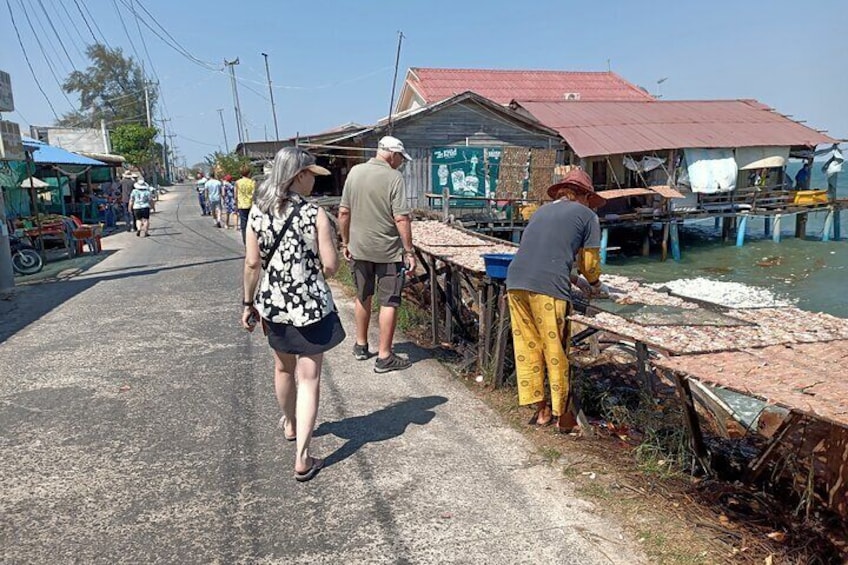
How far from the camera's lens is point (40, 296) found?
838 cm

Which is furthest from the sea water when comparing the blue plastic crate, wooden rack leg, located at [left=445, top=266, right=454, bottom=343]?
the blue plastic crate

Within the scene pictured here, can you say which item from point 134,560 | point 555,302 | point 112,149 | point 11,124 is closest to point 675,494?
point 555,302

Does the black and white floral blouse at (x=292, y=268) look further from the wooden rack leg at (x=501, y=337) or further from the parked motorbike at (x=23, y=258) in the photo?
the parked motorbike at (x=23, y=258)

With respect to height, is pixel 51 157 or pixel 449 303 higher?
pixel 51 157

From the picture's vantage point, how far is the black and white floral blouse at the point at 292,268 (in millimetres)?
3156

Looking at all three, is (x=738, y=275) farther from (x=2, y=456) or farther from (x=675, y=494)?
(x=2, y=456)

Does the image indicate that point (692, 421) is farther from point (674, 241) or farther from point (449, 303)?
point (674, 241)

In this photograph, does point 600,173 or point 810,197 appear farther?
point 810,197

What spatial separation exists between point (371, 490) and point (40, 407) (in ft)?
9.03

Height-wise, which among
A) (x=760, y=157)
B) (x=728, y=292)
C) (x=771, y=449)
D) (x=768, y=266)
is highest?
(x=760, y=157)

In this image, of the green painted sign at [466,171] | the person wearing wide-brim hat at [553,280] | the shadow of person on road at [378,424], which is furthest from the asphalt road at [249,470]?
the green painted sign at [466,171]

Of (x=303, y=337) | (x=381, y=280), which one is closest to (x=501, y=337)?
(x=381, y=280)

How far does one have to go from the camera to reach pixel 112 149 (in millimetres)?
46156

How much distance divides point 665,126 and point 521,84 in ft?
30.9
